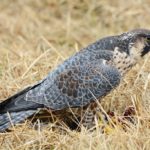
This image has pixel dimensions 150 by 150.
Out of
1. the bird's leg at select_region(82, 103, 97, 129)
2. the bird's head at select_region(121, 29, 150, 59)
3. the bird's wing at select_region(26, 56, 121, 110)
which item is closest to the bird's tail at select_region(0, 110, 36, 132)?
the bird's wing at select_region(26, 56, 121, 110)

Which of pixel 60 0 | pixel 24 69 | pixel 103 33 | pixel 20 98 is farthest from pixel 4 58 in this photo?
pixel 60 0

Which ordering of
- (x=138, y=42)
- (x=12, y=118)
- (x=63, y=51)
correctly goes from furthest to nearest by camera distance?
1. (x=63, y=51)
2. (x=138, y=42)
3. (x=12, y=118)

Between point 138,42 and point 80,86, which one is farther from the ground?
point 138,42

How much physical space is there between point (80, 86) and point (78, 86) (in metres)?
0.01

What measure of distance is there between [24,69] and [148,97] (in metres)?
1.21

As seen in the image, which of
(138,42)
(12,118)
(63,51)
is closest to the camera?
(12,118)

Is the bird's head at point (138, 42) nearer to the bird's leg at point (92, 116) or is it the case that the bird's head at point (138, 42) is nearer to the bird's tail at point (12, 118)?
the bird's leg at point (92, 116)

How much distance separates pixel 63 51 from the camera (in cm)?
791

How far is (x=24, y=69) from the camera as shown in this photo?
654 centimetres

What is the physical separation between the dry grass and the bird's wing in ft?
0.68

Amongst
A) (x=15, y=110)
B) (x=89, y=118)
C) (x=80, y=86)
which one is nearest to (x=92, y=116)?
(x=89, y=118)

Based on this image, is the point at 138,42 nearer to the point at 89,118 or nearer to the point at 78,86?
the point at 78,86

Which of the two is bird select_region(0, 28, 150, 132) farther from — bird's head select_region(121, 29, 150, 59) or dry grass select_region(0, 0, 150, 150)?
dry grass select_region(0, 0, 150, 150)

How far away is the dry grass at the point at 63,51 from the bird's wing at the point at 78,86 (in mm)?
206
